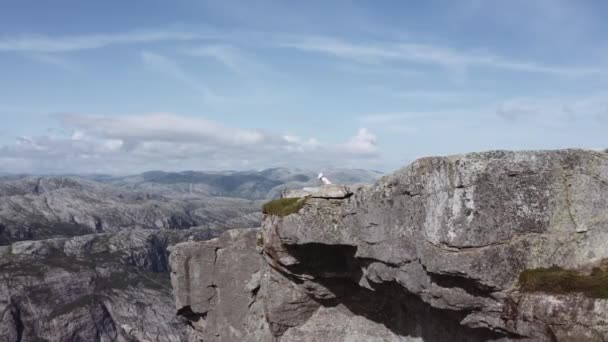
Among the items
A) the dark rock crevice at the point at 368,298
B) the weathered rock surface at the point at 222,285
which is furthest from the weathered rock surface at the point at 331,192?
the weathered rock surface at the point at 222,285

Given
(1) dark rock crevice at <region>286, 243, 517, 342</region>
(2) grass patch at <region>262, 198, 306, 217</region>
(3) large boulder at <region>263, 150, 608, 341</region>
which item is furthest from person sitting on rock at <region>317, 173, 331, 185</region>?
(3) large boulder at <region>263, 150, 608, 341</region>

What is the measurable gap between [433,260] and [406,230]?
2732mm

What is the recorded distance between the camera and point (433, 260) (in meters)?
24.0

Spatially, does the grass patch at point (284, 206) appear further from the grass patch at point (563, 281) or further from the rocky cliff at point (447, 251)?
the grass patch at point (563, 281)

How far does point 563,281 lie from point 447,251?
4694mm

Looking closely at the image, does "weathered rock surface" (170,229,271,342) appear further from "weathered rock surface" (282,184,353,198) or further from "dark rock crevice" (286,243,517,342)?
"weathered rock surface" (282,184,353,198)

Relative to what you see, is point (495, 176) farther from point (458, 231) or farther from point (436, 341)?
point (436, 341)

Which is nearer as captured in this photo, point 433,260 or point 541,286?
point 541,286

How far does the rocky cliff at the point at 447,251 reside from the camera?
22016 mm

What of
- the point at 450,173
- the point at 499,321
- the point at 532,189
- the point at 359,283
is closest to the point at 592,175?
the point at 532,189

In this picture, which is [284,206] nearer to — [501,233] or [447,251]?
[447,251]

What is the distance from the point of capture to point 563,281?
21.4 m

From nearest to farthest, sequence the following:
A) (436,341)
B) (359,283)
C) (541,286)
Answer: (541,286) → (436,341) → (359,283)

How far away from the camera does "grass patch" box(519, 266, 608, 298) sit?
2066cm
